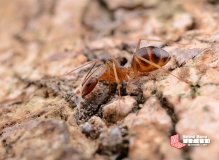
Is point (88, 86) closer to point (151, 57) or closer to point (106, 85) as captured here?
point (106, 85)

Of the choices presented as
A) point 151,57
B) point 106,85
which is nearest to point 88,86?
point 106,85

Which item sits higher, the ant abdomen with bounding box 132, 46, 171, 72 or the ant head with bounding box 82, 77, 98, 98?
the ant abdomen with bounding box 132, 46, 171, 72

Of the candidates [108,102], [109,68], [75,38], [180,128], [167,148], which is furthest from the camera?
[75,38]

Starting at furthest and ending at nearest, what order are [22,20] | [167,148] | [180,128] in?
[22,20] < [180,128] < [167,148]

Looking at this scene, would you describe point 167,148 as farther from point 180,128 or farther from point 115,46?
point 115,46

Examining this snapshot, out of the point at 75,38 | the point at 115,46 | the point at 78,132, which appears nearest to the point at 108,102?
the point at 78,132

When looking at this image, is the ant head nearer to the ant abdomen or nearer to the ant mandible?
the ant mandible

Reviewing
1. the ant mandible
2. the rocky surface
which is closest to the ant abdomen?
the ant mandible
